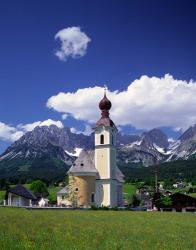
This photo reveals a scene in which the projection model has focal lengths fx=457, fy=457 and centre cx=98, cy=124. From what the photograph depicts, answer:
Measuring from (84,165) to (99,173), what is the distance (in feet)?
10.6

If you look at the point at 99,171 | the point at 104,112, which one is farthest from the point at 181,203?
the point at 104,112

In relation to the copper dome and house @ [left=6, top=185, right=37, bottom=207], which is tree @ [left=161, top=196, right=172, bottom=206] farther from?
house @ [left=6, top=185, right=37, bottom=207]

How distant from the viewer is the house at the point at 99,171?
275 ft

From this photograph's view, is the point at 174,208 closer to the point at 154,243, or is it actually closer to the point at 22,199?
the point at 22,199

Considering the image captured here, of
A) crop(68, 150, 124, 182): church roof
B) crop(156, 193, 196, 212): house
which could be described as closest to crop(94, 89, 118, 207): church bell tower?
crop(68, 150, 124, 182): church roof

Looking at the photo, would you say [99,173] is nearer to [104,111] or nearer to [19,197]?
[104,111]

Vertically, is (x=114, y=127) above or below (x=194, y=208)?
above

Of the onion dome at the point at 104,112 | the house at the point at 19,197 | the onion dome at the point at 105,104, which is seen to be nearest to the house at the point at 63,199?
the house at the point at 19,197

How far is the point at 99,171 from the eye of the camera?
85.6 meters

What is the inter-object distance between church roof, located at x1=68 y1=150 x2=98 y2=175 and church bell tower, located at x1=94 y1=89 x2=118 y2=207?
3.80 feet

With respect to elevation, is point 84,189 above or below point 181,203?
above

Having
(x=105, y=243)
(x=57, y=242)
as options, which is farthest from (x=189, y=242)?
(x=57, y=242)

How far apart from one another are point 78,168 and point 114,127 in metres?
11.0

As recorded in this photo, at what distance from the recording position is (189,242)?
816 inches
